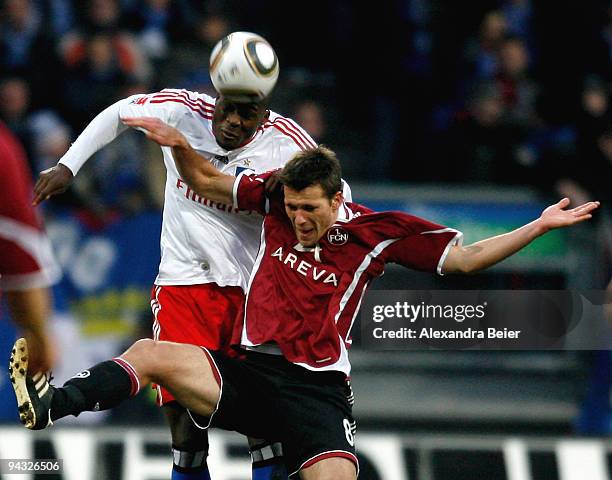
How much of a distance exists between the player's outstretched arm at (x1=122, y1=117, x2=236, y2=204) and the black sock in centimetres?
89

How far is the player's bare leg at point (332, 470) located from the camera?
18.7 feet

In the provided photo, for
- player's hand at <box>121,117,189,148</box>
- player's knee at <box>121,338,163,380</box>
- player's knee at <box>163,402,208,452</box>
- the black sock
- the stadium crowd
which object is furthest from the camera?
the stadium crowd

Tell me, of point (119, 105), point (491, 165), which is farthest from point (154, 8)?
point (119, 105)

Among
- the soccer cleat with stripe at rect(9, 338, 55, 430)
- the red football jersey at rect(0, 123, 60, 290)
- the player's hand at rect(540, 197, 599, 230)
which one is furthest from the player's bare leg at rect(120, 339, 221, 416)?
the player's hand at rect(540, 197, 599, 230)

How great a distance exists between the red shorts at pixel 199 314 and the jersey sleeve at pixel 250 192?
50 cm

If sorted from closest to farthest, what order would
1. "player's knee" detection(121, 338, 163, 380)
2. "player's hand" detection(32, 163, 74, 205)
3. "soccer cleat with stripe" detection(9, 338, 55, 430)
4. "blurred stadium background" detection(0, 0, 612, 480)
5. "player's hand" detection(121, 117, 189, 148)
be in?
"soccer cleat with stripe" detection(9, 338, 55, 430) → "player's knee" detection(121, 338, 163, 380) → "player's hand" detection(121, 117, 189, 148) → "player's hand" detection(32, 163, 74, 205) → "blurred stadium background" detection(0, 0, 612, 480)

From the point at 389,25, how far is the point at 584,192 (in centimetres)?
279

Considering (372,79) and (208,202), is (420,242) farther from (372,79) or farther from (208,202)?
(372,79)

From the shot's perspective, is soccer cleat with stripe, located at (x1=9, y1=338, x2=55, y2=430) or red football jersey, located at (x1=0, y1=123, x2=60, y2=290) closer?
red football jersey, located at (x1=0, y1=123, x2=60, y2=290)

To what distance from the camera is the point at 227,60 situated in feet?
19.0

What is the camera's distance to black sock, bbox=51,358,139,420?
5.29 meters
